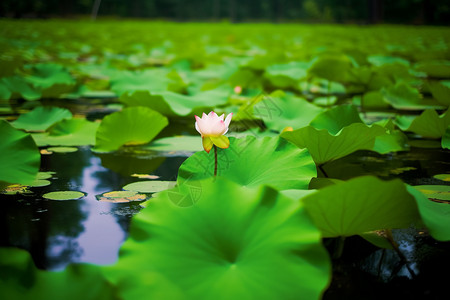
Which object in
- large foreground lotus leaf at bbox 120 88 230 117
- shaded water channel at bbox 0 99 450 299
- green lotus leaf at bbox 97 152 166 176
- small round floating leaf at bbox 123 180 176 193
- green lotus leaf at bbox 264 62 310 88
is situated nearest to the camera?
shaded water channel at bbox 0 99 450 299

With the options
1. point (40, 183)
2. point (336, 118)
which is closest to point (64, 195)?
point (40, 183)

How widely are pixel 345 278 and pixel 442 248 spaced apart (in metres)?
0.17

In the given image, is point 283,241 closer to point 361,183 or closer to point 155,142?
point 361,183

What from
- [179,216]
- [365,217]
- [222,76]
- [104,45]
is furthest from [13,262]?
[104,45]

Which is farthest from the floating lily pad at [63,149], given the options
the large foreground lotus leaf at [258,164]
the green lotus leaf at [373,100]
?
the green lotus leaf at [373,100]

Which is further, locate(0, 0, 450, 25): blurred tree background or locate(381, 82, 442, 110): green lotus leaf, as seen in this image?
locate(0, 0, 450, 25): blurred tree background

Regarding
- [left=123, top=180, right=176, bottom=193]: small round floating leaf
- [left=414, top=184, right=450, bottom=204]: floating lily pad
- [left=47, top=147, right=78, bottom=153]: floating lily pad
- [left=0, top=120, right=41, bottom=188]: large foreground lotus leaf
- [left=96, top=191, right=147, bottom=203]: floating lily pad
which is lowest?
[left=414, top=184, right=450, bottom=204]: floating lily pad

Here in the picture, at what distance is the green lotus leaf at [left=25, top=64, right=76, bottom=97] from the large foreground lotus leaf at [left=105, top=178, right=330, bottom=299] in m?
1.41

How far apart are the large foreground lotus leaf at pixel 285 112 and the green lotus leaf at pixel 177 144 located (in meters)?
0.19

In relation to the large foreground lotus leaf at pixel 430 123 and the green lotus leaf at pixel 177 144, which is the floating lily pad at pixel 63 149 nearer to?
the green lotus leaf at pixel 177 144

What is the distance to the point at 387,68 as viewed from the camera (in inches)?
77.9

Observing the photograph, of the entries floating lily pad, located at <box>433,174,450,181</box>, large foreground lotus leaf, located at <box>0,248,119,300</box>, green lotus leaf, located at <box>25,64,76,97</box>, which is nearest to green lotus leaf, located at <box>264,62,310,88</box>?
green lotus leaf, located at <box>25,64,76,97</box>

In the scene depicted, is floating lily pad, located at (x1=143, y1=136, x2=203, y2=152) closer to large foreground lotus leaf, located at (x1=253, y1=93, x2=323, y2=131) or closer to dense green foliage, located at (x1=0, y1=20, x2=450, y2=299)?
dense green foliage, located at (x1=0, y1=20, x2=450, y2=299)

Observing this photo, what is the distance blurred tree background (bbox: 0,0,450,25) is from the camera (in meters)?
17.2
